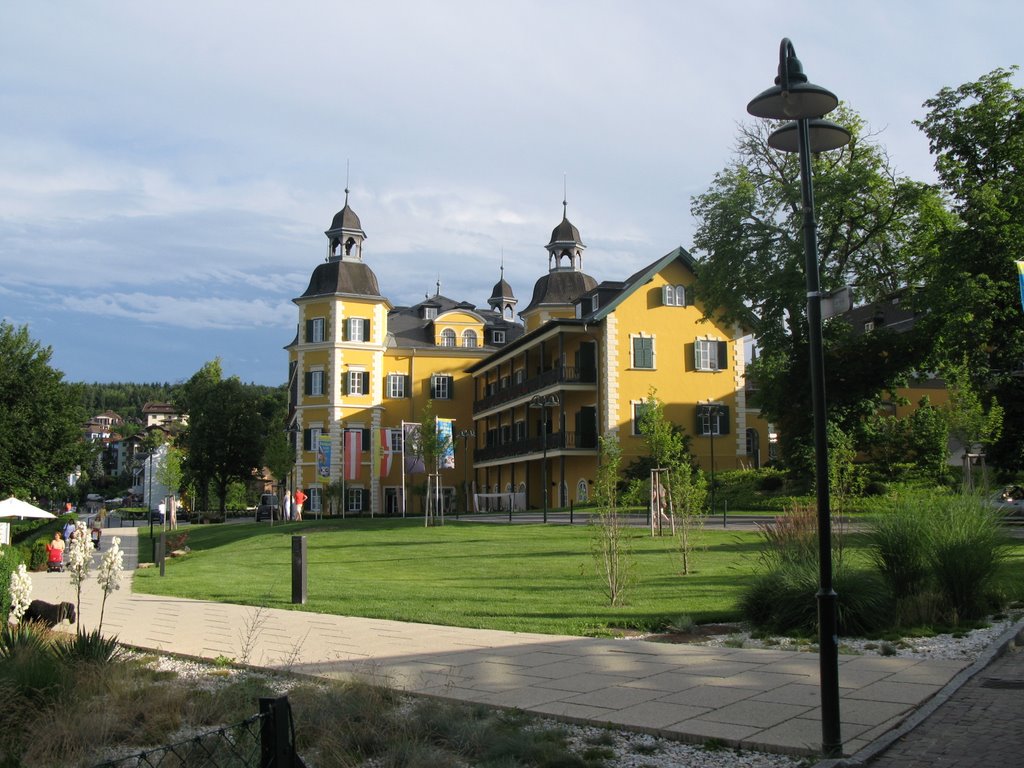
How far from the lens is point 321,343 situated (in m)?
62.3

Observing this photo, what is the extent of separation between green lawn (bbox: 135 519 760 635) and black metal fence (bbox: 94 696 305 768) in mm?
5443

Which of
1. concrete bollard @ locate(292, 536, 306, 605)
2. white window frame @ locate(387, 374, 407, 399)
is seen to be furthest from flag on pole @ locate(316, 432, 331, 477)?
concrete bollard @ locate(292, 536, 306, 605)

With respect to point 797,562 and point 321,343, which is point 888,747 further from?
point 321,343

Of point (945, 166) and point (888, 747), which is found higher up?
point (945, 166)

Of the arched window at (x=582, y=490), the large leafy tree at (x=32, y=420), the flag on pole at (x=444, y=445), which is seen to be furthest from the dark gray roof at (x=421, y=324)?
the flag on pole at (x=444, y=445)

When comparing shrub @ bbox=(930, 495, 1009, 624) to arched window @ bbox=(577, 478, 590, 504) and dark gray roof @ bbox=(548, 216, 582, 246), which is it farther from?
dark gray roof @ bbox=(548, 216, 582, 246)

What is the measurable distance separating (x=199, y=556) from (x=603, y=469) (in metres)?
18.5

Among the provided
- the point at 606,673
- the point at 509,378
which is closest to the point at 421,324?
the point at 509,378

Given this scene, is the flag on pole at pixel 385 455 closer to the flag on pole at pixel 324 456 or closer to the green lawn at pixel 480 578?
the flag on pole at pixel 324 456

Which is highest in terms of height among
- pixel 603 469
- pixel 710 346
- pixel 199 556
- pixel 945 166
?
pixel 945 166

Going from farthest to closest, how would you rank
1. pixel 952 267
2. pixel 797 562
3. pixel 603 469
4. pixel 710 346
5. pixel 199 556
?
1. pixel 710 346
2. pixel 952 267
3. pixel 199 556
4. pixel 603 469
5. pixel 797 562

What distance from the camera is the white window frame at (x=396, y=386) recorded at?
64.6 m

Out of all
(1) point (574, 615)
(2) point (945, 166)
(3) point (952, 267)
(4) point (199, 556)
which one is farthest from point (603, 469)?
(2) point (945, 166)

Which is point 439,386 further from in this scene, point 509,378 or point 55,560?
point 55,560
